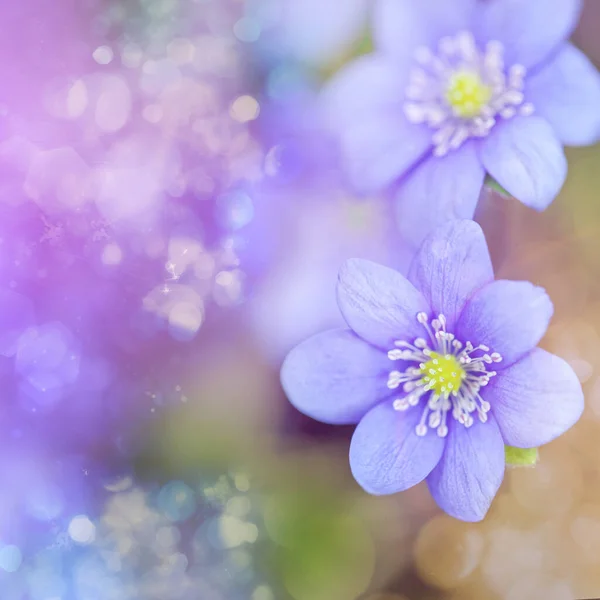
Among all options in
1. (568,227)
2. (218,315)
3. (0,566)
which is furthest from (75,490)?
(568,227)

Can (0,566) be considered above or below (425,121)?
below

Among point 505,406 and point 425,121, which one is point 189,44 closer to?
point 425,121

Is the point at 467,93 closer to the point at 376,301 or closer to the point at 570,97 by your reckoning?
the point at 570,97

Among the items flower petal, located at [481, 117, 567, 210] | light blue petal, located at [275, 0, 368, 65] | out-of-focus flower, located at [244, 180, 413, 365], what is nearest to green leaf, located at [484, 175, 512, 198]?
flower petal, located at [481, 117, 567, 210]

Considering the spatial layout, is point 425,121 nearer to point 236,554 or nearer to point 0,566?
point 236,554

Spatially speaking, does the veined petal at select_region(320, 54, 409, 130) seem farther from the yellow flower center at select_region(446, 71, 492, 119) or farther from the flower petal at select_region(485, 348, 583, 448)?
the flower petal at select_region(485, 348, 583, 448)

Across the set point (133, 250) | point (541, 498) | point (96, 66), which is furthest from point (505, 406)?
point (96, 66)

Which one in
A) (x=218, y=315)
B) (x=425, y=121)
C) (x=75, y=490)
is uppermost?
(x=425, y=121)
